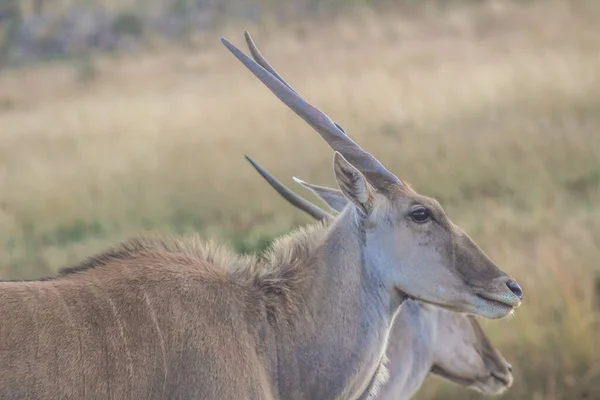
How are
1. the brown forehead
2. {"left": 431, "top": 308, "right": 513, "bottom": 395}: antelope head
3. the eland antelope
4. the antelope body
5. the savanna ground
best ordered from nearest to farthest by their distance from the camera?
the antelope body < the brown forehead < the eland antelope < {"left": 431, "top": 308, "right": 513, "bottom": 395}: antelope head < the savanna ground

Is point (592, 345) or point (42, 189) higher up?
point (592, 345)

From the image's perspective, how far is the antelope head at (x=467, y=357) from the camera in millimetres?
5898

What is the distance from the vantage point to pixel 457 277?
14.2ft

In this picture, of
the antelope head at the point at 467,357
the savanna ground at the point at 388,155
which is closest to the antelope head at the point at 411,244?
the antelope head at the point at 467,357

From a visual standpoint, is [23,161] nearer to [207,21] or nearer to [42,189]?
[42,189]

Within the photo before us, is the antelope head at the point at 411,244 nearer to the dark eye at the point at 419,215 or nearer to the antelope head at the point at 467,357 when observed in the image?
the dark eye at the point at 419,215

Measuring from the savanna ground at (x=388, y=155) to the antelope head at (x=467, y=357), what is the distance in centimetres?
74

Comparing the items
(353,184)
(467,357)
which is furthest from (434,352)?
(353,184)

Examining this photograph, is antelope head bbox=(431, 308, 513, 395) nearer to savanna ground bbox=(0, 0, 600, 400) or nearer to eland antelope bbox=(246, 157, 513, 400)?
eland antelope bbox=(246, 157, 513, 400)

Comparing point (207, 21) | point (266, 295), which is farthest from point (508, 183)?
point (207, 21)

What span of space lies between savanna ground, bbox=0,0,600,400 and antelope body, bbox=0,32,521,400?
2521 millimetres

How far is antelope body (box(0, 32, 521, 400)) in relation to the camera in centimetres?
391

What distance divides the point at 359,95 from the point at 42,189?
5.17 meters

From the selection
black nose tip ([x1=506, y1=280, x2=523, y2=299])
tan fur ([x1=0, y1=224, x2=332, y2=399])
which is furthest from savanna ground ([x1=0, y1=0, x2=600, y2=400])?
tan fur ([x1=0, y1=224, x2=332, y2=399])
